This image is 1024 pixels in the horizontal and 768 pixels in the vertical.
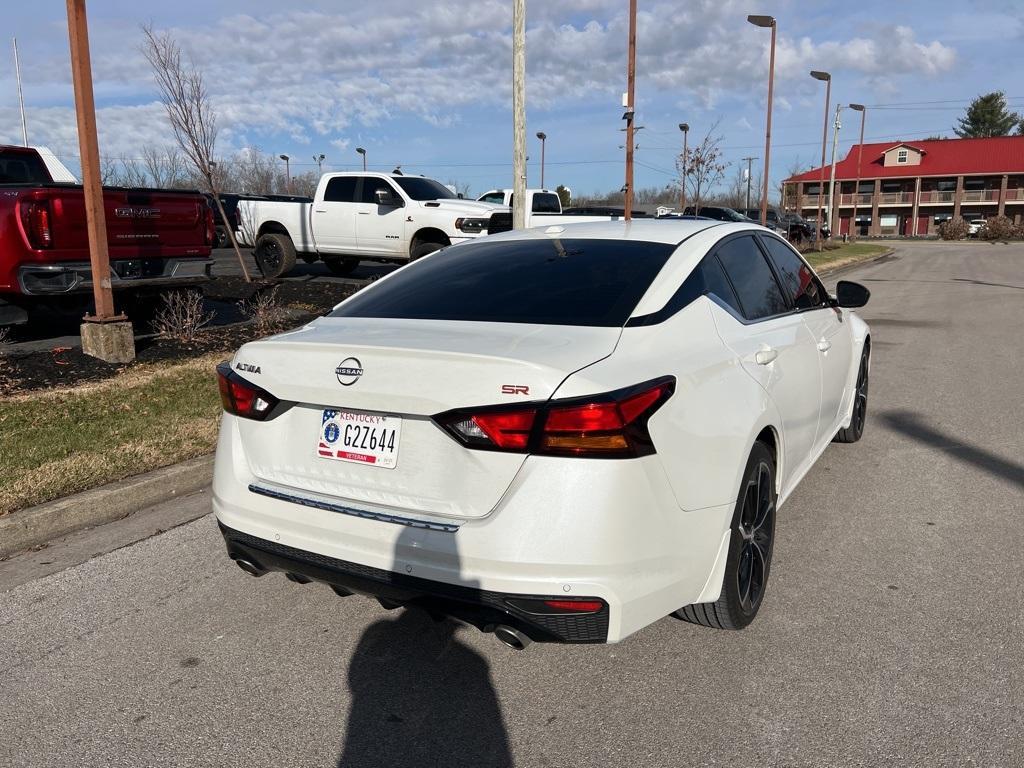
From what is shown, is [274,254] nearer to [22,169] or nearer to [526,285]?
[22,169]

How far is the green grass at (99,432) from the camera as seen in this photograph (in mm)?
4859

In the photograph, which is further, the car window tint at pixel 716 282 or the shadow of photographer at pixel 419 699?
the car window tint at pixel 716 282

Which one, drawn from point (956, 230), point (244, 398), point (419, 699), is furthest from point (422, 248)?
point (956, 230)

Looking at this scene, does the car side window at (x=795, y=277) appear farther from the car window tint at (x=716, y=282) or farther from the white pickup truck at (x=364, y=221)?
the white pickup truck at (x=364, y=221)

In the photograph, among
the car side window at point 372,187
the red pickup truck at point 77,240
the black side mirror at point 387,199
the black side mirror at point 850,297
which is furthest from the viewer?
the car side window at point 372,187

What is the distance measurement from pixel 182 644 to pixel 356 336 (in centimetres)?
145

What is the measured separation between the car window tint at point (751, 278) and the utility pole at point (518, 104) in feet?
28.0

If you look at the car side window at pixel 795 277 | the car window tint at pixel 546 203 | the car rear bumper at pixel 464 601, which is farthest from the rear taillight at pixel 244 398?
the car window tint at pixel 546 203

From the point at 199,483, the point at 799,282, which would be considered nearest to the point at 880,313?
the point at 799,282

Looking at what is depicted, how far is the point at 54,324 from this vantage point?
33.6ft

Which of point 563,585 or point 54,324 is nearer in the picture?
point 563,585

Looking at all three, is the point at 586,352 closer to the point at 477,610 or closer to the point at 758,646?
the point at 477,610

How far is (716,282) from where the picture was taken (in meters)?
3.61

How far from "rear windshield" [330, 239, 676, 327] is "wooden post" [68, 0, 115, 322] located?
15.5 ft
